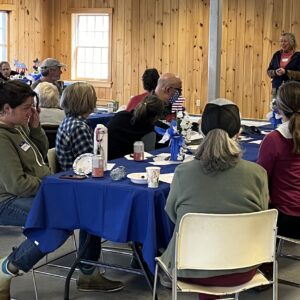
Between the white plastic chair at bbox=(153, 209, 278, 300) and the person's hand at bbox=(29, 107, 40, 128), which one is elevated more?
the person's hand at bbox=(29, 107, 40, 128)

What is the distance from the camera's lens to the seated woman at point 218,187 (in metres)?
2.44

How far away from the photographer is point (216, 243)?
7.91ft

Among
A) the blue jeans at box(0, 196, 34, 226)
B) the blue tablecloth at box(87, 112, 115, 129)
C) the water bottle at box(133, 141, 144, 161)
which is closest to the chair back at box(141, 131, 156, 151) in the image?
the water bottle at box(133, 141, 144, 161)

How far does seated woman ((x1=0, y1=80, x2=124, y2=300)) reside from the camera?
309cm

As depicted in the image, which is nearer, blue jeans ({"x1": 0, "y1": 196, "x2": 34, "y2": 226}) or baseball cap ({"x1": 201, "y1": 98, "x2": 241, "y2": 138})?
baseball cap ({"x1": 201, "y1": 98, "x2": 241, "y2": 138})

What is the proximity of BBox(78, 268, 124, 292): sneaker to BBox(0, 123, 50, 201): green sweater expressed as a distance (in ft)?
1.90

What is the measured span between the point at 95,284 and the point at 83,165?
2.30 ft

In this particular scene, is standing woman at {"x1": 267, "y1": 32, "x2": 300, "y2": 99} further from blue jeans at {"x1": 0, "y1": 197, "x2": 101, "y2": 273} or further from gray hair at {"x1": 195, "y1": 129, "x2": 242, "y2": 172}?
gray hair at {"x1": 195, "y1": 129, "x2": 242, "y2": 172}

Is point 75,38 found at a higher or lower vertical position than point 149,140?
higher

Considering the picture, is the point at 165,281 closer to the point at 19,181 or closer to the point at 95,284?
the point at 95,284

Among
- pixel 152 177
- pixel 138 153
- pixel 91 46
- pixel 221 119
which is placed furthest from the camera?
pixel 91 46

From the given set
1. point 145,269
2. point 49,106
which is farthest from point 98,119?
point 145,269

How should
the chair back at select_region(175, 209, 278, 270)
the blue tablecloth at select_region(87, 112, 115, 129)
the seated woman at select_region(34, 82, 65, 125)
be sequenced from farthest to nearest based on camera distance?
the blue tablecloth at select_region(87, 112, 115, 129) → the seated woman at select_region(34, 82, 65, 125) → the chair back at select_region(175, 209, 278, 270)

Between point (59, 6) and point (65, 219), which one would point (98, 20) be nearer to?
point (59, 6)
